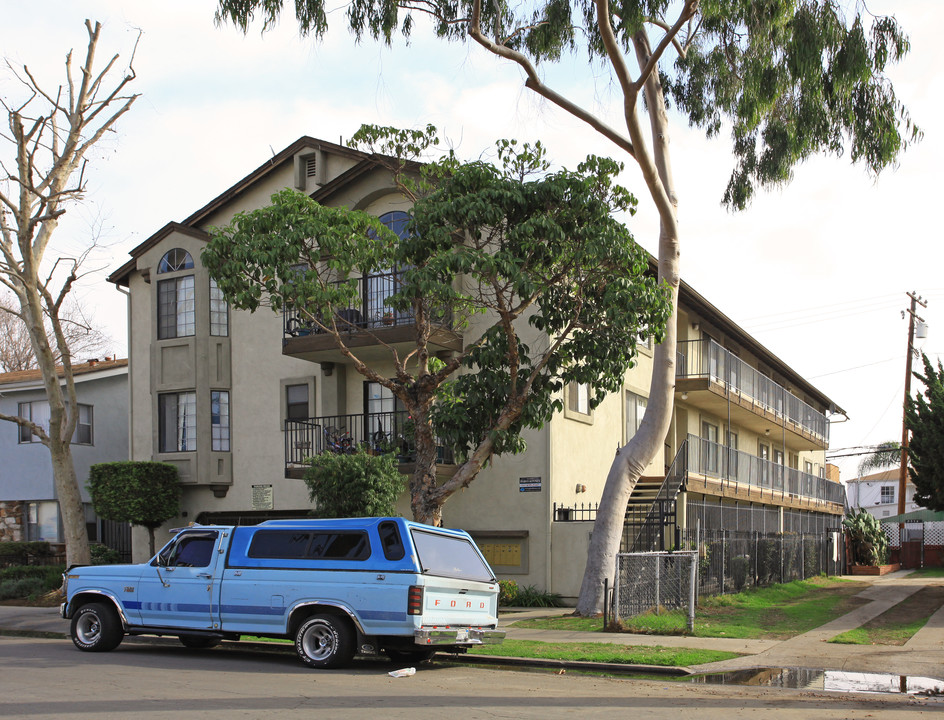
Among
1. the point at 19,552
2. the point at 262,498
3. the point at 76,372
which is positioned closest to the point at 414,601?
the point at 262,498

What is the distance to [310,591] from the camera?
12.0 m

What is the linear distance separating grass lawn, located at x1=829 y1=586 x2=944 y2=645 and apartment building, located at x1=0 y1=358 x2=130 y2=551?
66.7ft

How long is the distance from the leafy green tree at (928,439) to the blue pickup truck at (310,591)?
94.0 ft

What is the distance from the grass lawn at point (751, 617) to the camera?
15.5 metres

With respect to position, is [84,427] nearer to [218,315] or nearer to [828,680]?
[218,315]

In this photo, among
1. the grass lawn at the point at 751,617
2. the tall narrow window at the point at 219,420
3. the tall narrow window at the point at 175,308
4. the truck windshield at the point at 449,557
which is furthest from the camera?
the tall narrow window at the point at 175,308

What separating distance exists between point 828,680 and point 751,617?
262 inches

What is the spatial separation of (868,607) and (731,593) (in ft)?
9.31

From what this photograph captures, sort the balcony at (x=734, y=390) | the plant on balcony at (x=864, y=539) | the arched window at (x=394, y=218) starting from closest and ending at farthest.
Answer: the arched window at (x=394, y=218) < the balcony at (x=734, y=390) < the plant on balcony at (x=864, y=539)

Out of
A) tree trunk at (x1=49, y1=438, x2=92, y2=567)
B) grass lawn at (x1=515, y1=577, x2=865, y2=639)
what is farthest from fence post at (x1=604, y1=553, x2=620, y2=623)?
tree trunk at (x1=49, y1=438, x2=92, y2=567)

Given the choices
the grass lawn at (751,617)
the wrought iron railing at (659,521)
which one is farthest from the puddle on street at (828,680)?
the wrought iron railing at (659,521)

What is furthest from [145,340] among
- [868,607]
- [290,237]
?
[868,607]

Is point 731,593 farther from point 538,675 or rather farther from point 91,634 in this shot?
point 91,634

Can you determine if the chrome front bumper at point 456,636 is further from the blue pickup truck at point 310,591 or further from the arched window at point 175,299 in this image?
the arched window at point 175,299
